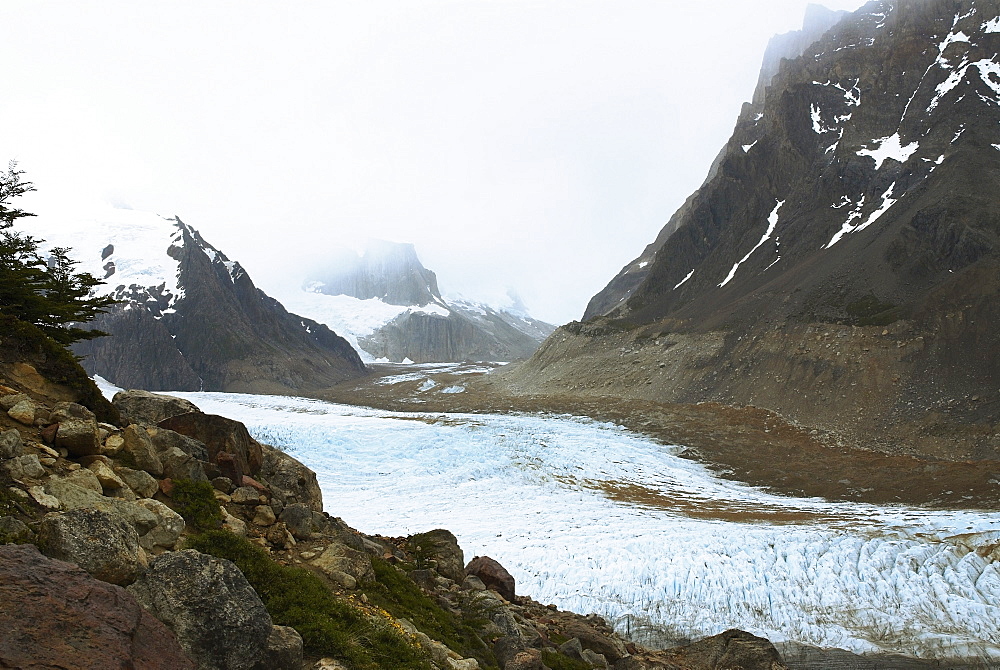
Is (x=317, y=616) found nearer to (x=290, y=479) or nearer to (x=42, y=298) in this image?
(x=290, y=479)

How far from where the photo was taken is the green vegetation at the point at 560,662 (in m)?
9.45

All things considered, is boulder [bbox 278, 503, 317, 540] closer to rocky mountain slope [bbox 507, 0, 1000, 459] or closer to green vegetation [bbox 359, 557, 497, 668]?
green vegetation [bbox 359, 557, 497, 668]

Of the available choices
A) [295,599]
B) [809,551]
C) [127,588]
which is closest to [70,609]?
[127,588]

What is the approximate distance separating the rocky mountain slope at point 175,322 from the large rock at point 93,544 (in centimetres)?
11579

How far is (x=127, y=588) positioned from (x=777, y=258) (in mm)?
76229

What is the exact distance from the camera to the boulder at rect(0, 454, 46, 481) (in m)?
5.97

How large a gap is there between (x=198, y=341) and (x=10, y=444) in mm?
131626

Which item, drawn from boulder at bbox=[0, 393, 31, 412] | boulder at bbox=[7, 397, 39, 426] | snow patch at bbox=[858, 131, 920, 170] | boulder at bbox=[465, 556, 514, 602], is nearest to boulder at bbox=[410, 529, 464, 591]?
boulder at bbox=[465, 556, 514, 602]

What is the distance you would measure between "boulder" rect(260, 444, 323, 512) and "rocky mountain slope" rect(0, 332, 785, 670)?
49mm

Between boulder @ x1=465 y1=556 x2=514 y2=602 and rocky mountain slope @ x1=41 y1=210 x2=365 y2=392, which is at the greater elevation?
rocky mountain slope @ x1=41 y1=210 x2=365 y2=392

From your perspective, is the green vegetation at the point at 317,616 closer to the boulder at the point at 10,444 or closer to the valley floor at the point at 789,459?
the boulder at the point at 10,444

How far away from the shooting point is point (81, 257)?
120 metres

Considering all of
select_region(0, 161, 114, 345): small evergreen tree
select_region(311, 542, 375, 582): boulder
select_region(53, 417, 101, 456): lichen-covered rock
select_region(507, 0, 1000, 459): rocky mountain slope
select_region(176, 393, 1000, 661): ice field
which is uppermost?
select_region(507, 0, 1000, 459): rocky mountain slope

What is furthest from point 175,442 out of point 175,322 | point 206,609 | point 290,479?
point 175,322
